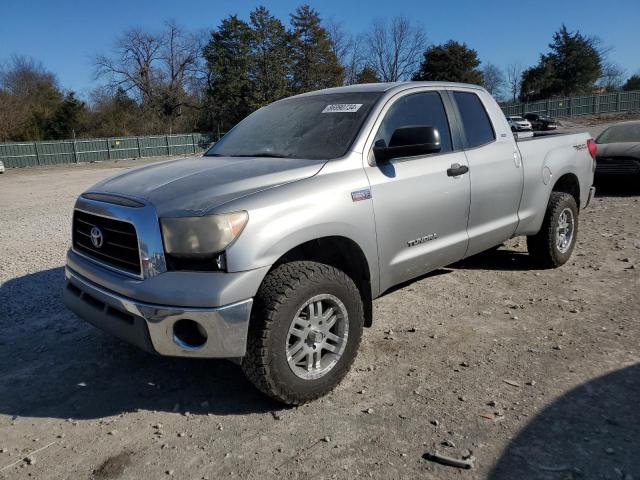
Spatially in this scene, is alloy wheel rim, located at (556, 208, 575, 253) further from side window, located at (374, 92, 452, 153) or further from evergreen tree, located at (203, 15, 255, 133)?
evergreen tree, located at (203, 15, 255, 133)

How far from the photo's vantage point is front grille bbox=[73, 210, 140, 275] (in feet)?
9.51

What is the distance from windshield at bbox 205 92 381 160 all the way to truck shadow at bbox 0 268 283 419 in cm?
160

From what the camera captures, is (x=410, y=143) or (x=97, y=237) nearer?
(x=97, y=237)

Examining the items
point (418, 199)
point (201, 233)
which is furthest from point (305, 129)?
point (201, 233)

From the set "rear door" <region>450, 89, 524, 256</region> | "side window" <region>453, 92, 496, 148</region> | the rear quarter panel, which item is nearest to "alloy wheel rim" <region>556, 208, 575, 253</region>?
the rear quarter panel

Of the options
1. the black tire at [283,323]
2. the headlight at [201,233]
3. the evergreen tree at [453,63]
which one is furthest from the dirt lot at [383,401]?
the evergreen tree at [453,63]

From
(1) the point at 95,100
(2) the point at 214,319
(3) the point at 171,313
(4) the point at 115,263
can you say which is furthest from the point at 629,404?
(1) the point at 95,100

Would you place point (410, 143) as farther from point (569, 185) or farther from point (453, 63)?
point (453, 63)

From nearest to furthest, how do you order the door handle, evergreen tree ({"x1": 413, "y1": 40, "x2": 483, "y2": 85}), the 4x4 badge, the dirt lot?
1. the dirt lot
2. the 4x4 badge
3. the door handle
4. evergreen tree ({"x1": 413, "y1": 40, "x2": 483, "y2": 85})

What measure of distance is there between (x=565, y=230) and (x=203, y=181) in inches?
167

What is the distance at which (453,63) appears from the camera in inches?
2271

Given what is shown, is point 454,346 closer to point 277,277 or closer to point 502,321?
point 502,321

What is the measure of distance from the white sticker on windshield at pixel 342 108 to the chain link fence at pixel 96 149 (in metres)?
36.9

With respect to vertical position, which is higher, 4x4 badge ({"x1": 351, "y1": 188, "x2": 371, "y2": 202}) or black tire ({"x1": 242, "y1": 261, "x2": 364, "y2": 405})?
4x4 badge ({"x1": 351, "y1": 188, "x2": 371, "y2": 202})
